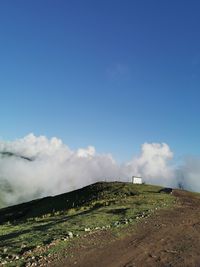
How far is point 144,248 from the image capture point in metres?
26.4

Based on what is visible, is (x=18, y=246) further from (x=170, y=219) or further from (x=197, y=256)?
(x=170, y=219)

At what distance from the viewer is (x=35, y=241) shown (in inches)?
1102

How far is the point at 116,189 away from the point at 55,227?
49.5 metres

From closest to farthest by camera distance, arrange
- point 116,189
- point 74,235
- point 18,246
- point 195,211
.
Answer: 1. point 18,246
2. point 74,235
3. point 195,211
4. point 116,189

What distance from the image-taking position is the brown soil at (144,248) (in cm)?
2312

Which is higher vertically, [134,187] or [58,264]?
[134,187]

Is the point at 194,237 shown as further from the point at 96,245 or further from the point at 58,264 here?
the point at 58,264

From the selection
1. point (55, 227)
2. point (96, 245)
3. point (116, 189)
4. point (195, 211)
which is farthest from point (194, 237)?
point (116, 189)

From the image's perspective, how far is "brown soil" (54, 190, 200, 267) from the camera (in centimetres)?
2312

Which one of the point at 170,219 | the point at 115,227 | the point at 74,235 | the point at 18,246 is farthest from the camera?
the point at 170,219

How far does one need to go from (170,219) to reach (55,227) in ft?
38.1

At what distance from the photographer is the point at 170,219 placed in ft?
126

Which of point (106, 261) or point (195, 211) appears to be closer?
point (106, 261)

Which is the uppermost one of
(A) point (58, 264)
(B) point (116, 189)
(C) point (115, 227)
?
(B) point (116, 189)
